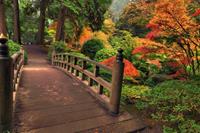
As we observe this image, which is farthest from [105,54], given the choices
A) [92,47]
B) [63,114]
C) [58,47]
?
[63,114]

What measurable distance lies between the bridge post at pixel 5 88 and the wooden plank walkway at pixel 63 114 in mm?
227

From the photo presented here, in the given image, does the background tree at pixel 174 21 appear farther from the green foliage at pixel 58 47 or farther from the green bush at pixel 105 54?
the green foliage at pixel 58 47

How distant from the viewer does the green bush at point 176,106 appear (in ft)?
13.3

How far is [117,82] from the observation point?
4.30 m

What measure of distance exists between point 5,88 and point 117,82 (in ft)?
6.57

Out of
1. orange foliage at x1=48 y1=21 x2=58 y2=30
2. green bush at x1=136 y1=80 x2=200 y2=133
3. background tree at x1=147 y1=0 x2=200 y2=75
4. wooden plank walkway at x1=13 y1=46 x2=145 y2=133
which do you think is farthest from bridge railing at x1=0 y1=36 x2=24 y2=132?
orange foliage at x1=48 y1=21 x2=58 y2=30

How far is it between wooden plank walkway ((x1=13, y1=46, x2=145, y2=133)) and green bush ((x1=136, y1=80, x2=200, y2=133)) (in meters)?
0.63

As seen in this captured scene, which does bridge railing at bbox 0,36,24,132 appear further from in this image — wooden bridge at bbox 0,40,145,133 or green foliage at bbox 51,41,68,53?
green foliage at bbox 51,41,68,53

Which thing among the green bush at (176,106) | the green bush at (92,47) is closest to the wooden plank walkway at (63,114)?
the green bush at (176,106)

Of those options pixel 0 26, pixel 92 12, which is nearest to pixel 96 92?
pixel 0 26

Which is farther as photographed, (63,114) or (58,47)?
(58,47)

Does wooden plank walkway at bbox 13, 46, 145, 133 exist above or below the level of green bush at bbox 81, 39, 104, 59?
below

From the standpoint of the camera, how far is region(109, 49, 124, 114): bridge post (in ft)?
14.0

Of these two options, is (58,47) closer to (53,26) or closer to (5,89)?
(53,26)
